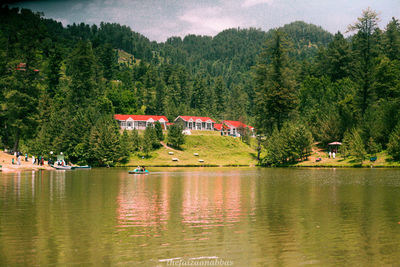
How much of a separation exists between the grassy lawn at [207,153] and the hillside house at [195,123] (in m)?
9.51

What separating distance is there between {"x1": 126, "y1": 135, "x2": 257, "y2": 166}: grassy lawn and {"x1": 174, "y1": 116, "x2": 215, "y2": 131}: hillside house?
31.2 feet

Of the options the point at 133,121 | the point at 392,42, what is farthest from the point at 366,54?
the point at 133,121

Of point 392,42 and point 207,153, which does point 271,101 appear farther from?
point 392,42

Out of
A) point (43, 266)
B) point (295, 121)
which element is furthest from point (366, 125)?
point (43, 266)

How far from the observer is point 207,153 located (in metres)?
125

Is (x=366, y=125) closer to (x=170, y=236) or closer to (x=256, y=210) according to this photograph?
(x=256, y=210)

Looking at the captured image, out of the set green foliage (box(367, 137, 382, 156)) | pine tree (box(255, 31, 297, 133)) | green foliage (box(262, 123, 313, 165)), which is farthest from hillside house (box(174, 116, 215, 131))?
green foliage (box(367, 137, 382, 156))

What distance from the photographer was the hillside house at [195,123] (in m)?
156

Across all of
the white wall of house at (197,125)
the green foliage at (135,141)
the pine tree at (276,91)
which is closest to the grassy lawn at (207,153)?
the green foliage at (135,141)

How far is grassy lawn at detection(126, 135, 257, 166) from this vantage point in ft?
358

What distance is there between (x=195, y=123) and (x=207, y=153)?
3633cm

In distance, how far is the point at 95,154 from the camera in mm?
103125

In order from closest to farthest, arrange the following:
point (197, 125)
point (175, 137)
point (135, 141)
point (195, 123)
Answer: point (135, 141), point (175, 137), point (195, 123), point (197, 125)

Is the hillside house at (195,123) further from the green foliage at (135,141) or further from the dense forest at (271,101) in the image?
the green foliage at (135,141)
